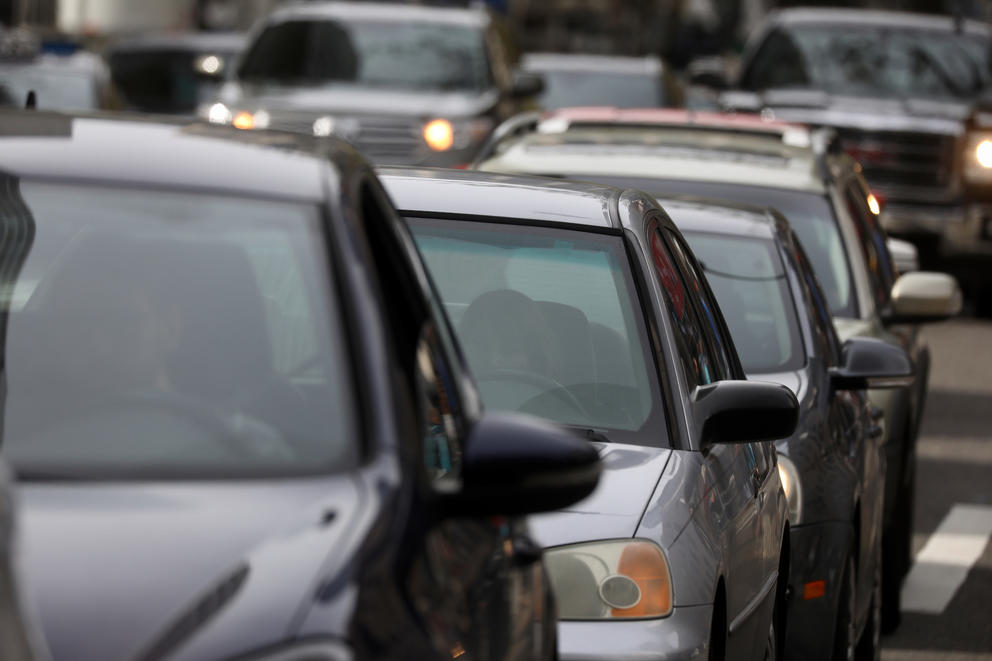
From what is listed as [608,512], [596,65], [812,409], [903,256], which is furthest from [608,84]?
[608,512]

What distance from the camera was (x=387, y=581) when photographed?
3.11 meters

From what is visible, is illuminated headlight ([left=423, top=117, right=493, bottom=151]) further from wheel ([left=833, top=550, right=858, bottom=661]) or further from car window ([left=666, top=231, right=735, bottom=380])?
car window ([left=666, top=231, right=735, bottom=380])

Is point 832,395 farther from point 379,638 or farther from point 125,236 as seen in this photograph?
point 379,638

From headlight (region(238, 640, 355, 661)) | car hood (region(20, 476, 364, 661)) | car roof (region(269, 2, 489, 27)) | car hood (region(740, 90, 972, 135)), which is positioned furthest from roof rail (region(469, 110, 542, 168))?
car roof (region(269, 2, 489, 27))

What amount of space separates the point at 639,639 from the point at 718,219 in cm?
330

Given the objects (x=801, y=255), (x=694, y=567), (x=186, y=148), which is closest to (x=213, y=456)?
(x=186, y=148)

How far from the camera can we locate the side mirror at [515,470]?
3381 mm

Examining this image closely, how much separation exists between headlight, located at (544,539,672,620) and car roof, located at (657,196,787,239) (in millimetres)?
3101

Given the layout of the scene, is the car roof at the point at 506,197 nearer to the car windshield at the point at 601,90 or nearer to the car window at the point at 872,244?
the car window at the point at 872,244

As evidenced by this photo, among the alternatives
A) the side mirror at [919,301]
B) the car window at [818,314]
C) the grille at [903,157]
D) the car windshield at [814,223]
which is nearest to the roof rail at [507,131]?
the car windshield at [814,223]

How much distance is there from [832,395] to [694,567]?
102 inches

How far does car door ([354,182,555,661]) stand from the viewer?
3.32 m

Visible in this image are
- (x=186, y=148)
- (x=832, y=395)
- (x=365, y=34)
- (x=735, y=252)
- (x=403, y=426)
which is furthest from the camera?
(x=365, y=34)

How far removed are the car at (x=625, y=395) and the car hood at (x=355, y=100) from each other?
40.7 ft
